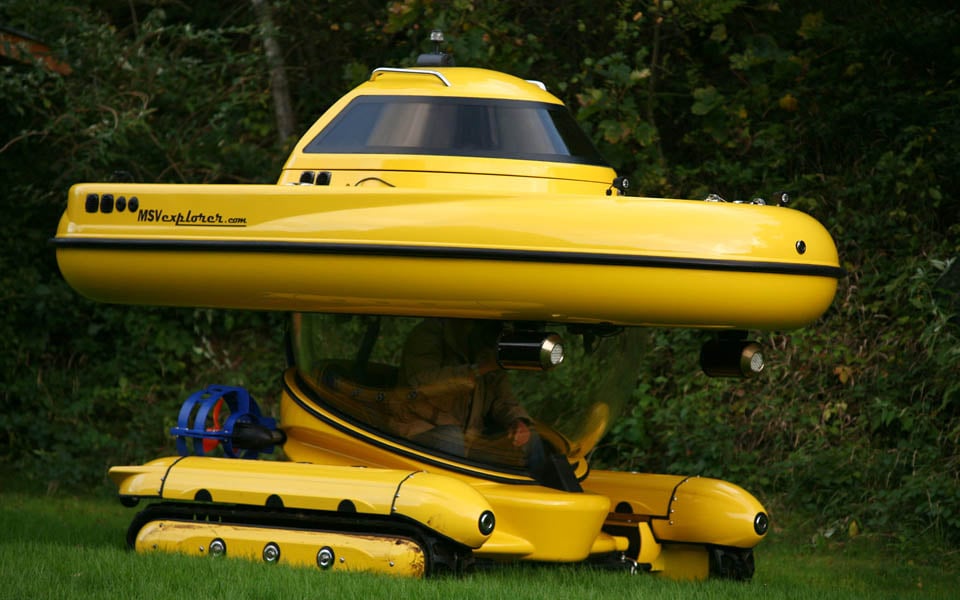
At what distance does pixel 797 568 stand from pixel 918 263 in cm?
303

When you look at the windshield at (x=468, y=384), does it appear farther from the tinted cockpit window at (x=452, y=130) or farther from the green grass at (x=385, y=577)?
the tinted cockpit window at (x=452, y=130)

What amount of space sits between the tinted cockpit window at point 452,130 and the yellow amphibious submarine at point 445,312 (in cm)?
1

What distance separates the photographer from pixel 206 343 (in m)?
12.0

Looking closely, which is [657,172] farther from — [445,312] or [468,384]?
[445,312]

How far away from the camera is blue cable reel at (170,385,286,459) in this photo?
720 cm

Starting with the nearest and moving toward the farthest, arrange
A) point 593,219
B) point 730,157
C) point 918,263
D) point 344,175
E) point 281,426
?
point 593,219
point 344,175
point 281,426
point 918,263
point 730,157

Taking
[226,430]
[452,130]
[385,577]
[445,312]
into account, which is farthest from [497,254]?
[226,430]

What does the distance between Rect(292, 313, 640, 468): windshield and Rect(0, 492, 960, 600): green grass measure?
639 mm

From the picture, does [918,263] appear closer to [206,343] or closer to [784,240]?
[784,240]

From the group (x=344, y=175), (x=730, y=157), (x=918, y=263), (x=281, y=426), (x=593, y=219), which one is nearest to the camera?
(x=593, y=219)

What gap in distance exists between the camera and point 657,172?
10844mm

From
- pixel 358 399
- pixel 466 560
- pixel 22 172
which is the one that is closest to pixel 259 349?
pixel 22 172

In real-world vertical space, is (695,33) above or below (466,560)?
above

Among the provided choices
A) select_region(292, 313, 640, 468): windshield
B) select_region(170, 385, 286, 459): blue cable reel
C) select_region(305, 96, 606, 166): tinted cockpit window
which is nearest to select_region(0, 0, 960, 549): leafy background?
select_region(292, 313, 640, 468): windshield
